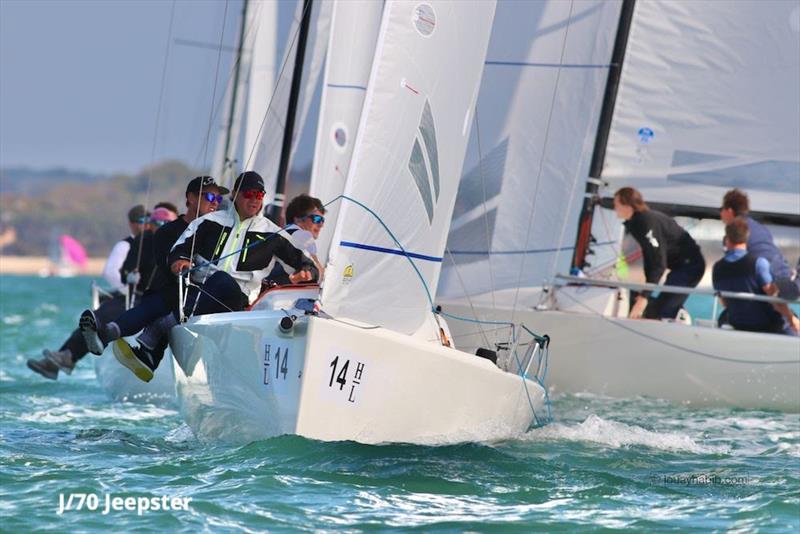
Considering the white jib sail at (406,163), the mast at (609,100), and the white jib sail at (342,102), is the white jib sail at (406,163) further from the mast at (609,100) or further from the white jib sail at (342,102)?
the mast at (609,100)

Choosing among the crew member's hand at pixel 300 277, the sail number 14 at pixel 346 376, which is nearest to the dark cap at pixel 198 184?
the crew member's hand at pixel 300 277

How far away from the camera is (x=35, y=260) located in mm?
84750

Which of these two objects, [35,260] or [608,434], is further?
[35,260]

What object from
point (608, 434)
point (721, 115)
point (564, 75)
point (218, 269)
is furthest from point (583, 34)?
point (218, 269)

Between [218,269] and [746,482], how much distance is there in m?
2.67

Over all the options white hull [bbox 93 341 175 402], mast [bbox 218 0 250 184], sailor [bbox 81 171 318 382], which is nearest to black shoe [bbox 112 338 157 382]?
→ sailor [bbox 81 171 318 382]

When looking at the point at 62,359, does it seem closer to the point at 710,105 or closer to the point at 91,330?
the point at 91,330

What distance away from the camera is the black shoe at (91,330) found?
7190 mm

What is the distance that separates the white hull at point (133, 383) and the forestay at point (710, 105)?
377 centimetres

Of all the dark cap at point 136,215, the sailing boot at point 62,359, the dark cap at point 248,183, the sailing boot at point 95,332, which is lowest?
the sailing boot at point 62,359

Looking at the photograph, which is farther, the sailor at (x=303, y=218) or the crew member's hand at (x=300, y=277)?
the sailor at (x=303, y=218)

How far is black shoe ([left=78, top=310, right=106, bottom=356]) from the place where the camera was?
7190mm

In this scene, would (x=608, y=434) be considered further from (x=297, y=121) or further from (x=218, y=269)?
(x=297, y=121)

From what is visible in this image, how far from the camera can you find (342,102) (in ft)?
34.7
